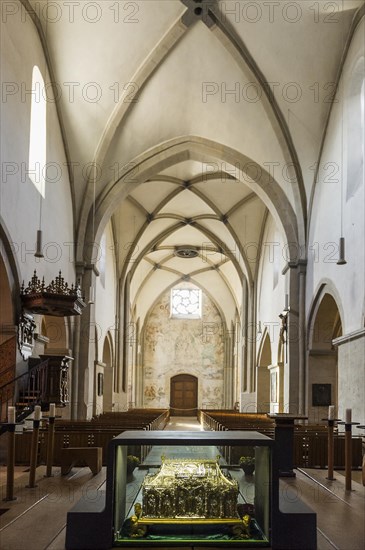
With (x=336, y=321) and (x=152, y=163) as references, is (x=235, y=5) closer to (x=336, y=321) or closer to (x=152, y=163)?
(x=152, y=163)

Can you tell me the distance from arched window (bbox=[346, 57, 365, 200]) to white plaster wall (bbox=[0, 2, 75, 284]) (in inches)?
259

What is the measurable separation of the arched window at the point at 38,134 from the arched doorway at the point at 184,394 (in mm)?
24027

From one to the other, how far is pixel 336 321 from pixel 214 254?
14934 mm

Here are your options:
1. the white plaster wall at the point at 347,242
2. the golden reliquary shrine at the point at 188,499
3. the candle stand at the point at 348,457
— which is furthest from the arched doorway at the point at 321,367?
the golden reliquary shrine at the point at 188,499

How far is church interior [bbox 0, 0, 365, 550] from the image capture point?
37.1 feet

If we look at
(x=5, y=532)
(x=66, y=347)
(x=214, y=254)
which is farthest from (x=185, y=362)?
(x=5, y=532)

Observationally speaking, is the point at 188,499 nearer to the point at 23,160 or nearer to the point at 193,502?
the point at 193,502

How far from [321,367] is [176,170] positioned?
826 centimetres

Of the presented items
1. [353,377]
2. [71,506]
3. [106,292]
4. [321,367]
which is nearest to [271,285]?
[106,292]

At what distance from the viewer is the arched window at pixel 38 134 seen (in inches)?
518

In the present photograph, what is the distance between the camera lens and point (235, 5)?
13.3 m

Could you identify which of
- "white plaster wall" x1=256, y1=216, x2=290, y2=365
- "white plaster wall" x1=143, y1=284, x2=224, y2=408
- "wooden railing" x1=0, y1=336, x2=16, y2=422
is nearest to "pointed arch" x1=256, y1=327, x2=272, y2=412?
"white plaster wall" x1=256, y1=216, x2=290, y2=365

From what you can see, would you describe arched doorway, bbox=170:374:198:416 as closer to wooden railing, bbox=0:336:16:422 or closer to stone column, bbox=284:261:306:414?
stone column, bbox=284:261:306:414

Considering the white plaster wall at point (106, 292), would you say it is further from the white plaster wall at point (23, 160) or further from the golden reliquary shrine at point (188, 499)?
the golden reliquary shrine at point (188, 499)
